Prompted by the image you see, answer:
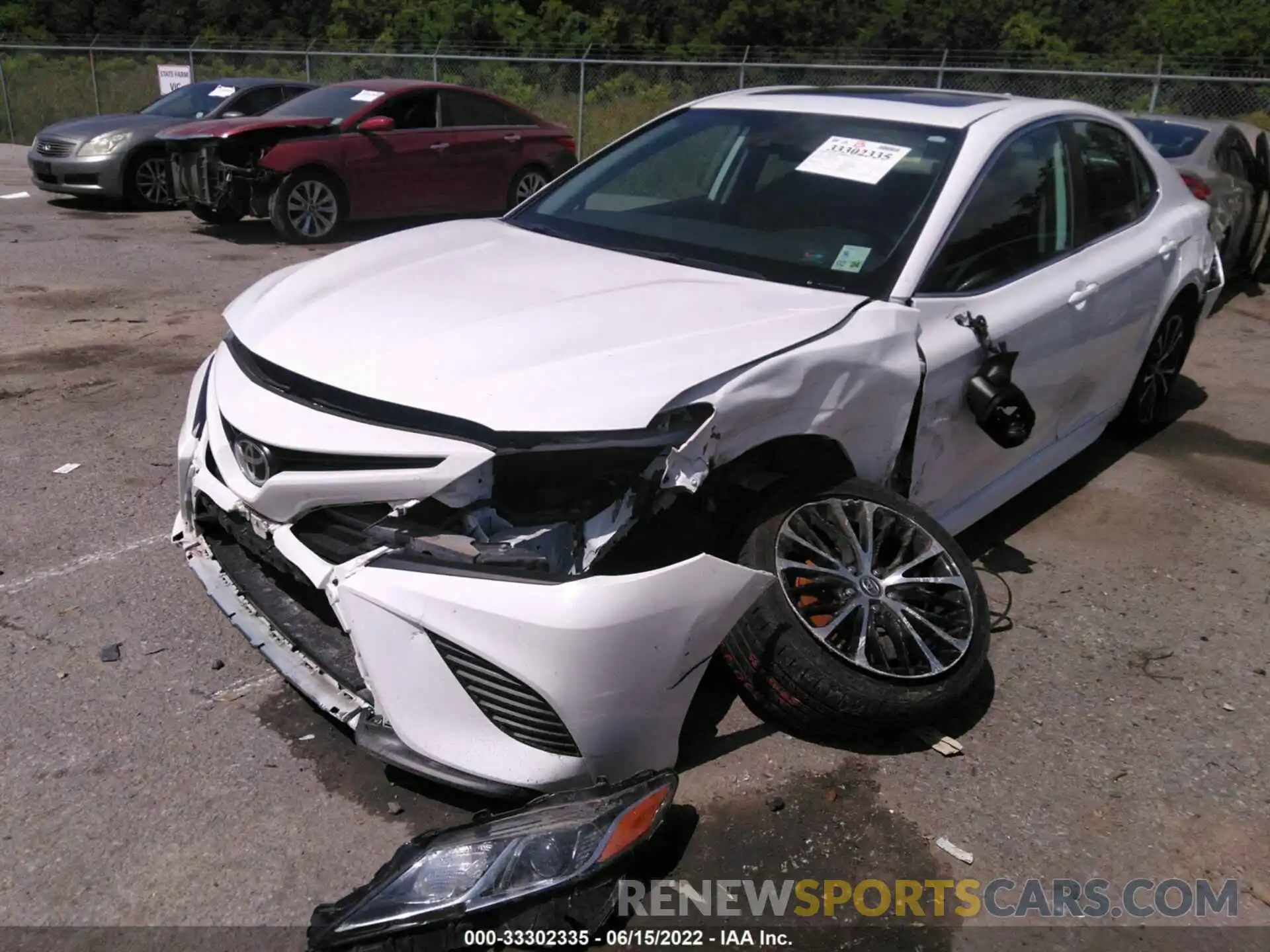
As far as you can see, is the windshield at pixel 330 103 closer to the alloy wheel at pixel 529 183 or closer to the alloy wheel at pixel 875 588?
the alloy wheel at pixel 529 183

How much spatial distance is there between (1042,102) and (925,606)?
7.55ft

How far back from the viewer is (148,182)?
492 inches

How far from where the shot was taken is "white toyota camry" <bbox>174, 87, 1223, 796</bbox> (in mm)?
2555

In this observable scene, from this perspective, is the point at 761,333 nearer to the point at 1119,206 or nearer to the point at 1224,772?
the point at 1224,772

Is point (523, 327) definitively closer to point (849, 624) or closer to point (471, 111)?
point (849, 624)

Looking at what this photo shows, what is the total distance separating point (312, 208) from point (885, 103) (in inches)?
313

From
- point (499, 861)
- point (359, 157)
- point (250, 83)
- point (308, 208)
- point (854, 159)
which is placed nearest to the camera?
A: point (499, 861)

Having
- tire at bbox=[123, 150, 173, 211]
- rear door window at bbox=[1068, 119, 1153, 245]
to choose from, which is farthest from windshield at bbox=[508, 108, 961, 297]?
tire at bbox=[123, 150, 173, 211]

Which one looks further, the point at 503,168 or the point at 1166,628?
the point at 503,168

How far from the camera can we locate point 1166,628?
3947mm

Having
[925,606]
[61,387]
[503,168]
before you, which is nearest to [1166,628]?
→ [925,606]

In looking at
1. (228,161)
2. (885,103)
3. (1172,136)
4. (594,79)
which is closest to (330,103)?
(228,161)

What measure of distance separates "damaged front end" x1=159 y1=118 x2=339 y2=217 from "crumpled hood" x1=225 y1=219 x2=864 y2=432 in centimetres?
750

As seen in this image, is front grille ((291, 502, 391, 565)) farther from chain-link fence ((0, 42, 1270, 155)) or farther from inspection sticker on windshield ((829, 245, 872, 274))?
chain-link fence ((0, 42, 1270, 155))
